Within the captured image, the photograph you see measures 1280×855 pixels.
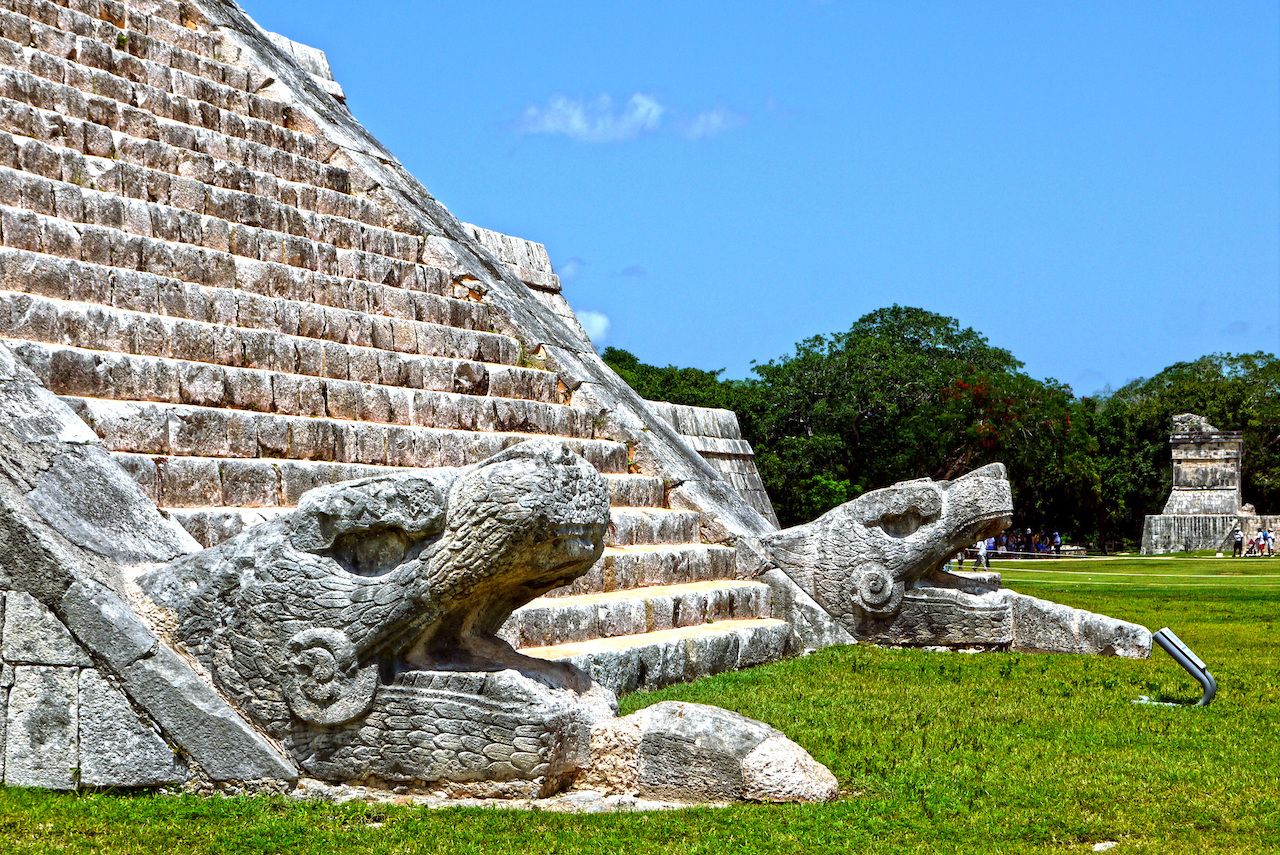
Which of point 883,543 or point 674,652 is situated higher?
point 883,543

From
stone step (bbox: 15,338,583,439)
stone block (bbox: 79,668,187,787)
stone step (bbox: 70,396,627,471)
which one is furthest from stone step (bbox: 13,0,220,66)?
stone block (bbox: 79,668,187,787)

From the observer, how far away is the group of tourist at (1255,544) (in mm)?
36938

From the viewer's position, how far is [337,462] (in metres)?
8.07

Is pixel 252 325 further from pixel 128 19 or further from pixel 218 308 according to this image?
pixel 128 19

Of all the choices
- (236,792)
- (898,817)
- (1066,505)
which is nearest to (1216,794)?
(898,817)

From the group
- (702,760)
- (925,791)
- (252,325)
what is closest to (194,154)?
(252,325)

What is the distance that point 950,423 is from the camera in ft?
120

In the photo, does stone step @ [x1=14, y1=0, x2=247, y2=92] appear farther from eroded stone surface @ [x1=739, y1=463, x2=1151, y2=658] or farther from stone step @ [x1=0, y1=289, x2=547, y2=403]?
eroded stone surface @ [x1=739, y1=463, x2=1151, y2=658]

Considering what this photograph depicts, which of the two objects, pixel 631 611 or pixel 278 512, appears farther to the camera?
pixel 631 611

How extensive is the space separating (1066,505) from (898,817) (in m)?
43.6

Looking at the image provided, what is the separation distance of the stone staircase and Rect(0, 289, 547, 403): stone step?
0.01 m

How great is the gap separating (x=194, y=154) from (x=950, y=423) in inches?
1139

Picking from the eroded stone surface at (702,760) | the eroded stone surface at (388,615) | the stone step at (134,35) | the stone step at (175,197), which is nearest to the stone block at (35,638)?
the eroded stone surface at (388,615)

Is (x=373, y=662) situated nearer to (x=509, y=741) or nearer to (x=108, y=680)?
(x=509, y=741)
